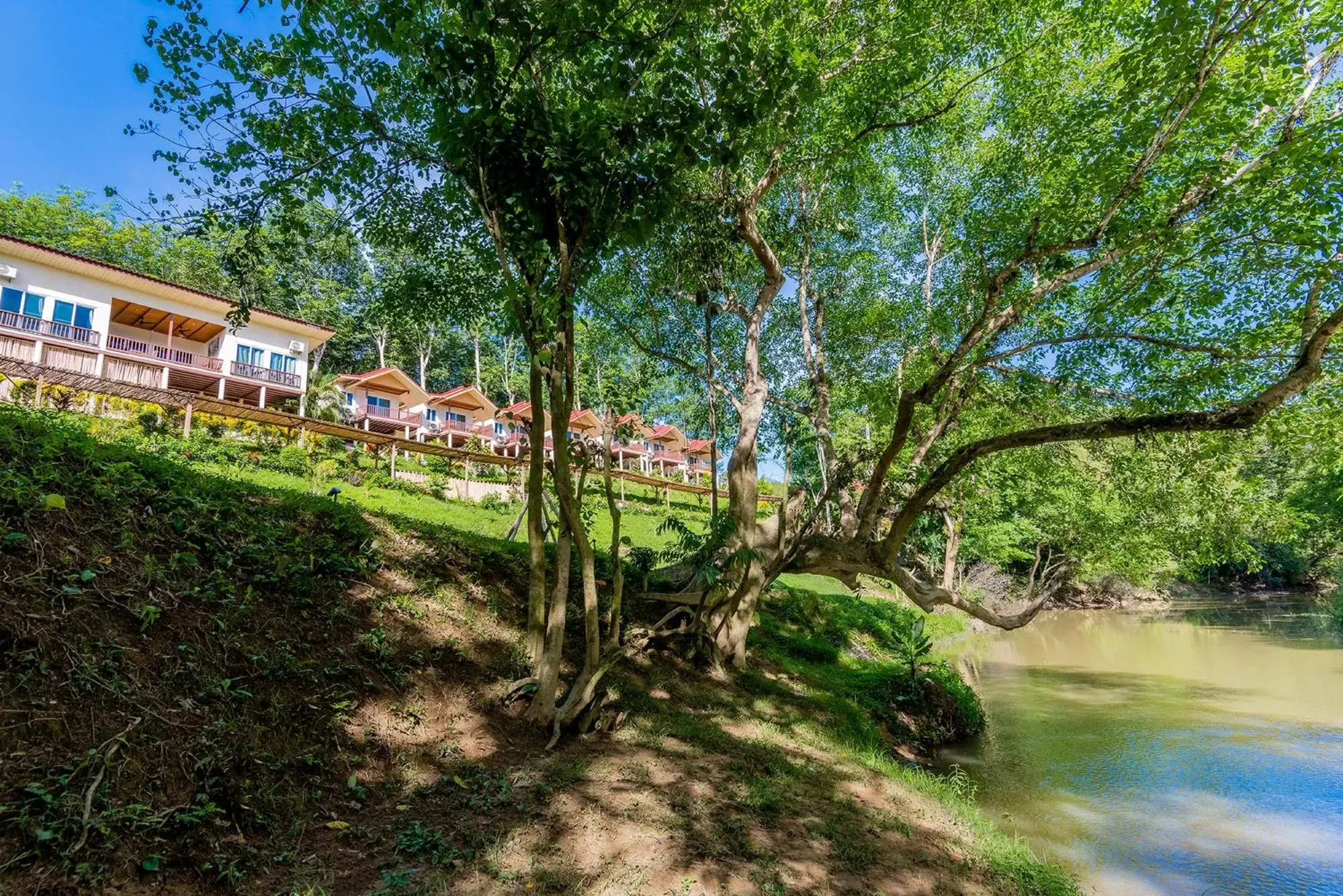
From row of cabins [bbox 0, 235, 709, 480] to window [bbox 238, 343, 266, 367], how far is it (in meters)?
0.03

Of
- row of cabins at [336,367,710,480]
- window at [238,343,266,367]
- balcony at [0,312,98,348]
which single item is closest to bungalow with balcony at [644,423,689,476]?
row of cabins at [336,367,710,480]

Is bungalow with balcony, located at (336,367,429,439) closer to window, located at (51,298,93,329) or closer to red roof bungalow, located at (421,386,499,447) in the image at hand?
red roof bungalow, located at (421,386,499,447)

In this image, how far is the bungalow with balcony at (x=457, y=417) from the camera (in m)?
34.1

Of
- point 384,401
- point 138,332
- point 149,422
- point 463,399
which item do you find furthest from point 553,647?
point 463,399

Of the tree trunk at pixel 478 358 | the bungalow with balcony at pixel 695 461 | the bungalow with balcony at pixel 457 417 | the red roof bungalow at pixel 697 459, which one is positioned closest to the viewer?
the bungalow with balcony at pixel 457 417

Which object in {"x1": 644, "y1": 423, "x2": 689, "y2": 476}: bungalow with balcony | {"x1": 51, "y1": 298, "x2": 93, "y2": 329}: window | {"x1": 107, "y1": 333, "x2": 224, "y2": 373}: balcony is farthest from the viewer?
{"x1": 644, "y1": 423, "x2": 689, "y2": 476}: bungalow with balcony

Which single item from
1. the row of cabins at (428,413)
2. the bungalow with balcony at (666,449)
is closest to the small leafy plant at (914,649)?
the row of cabins at (428,413)

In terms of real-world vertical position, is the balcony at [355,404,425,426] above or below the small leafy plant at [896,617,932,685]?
above

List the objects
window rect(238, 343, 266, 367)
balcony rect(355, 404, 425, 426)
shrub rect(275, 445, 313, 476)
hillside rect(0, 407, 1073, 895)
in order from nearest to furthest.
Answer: hillside rect(0, 407, 1073, 895)
shrub rect(275, 445, 313, 476)
window rect(238, 343, 266, 367)
balcony rect(355, 404, 425, 426)

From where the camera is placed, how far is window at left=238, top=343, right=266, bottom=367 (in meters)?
→ 25.1

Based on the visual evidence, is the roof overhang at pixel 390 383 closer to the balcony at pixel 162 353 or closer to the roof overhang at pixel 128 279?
the roof overhang at pixel 128 279

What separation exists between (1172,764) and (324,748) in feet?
37.5

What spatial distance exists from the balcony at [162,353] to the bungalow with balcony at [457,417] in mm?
10609

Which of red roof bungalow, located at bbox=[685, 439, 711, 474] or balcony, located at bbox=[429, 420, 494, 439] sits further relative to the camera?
red roof bungalow, located at bbox=[685, 439, 711, 474]
